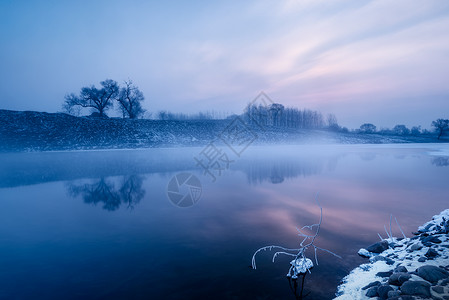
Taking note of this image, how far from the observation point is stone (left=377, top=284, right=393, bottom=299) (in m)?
4.02

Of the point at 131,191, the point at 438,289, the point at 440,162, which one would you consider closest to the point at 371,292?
the point at 438,289

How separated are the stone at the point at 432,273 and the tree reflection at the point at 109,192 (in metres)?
9.69

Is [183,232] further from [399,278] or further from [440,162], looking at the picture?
[440,162]

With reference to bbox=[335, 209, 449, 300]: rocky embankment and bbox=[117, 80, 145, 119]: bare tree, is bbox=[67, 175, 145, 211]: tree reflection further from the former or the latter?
bbox=[117, 80, 145, 119]: bare tree

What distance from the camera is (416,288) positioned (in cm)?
381

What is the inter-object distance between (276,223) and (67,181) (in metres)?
14.2

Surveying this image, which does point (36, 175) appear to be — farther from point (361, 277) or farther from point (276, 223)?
point (361, 277)

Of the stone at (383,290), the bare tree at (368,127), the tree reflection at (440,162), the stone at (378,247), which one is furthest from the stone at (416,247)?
the bare tree at (368,127)

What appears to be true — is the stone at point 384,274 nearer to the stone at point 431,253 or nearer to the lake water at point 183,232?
the lake water at point 183,232

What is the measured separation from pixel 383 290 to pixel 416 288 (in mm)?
498

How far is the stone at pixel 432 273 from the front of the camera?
162 inches

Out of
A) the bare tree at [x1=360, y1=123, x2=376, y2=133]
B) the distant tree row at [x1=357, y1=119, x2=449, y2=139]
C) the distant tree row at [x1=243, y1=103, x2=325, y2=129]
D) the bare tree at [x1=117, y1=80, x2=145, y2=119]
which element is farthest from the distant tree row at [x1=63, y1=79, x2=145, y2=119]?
the bare tree at [x1=360, y1=123, x2=376, y2=133]

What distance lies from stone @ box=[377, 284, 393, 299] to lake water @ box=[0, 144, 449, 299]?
0.83 meters

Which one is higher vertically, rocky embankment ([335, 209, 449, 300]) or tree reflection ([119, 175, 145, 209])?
rocky embankment ([335, 209, 449, 300])
